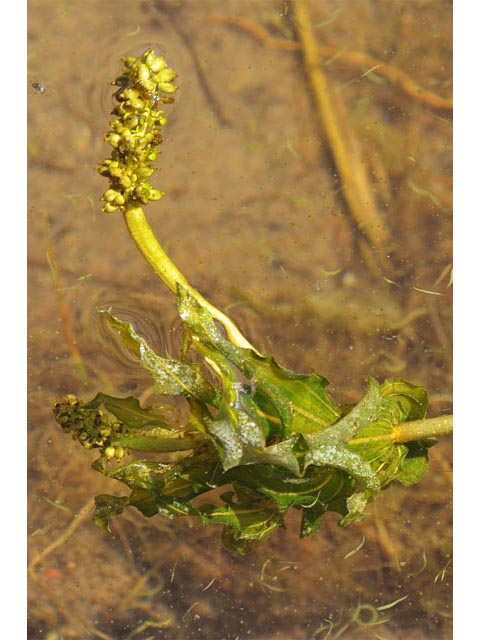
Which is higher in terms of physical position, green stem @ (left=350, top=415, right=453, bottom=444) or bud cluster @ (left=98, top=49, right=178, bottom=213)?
bud cluster @ (left=98, top=49, right=178, bottom=213)

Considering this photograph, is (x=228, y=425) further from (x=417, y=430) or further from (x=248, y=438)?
(x=417, y=430)

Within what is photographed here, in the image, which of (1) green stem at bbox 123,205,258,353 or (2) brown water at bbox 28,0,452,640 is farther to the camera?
(2) brown water at bbox 28,0,452,640

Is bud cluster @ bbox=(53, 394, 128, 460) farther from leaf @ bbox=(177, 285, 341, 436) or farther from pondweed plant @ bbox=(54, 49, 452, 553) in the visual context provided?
leaf @ bbox=(177, 285, 341, 436)

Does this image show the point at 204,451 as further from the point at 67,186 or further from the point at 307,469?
the point at 67,186

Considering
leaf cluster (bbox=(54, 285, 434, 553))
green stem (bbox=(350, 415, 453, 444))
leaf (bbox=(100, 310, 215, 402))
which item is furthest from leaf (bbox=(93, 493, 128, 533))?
green stem (bbox=(350, 415, 453, 444))

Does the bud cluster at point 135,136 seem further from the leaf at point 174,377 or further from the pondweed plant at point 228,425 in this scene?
the leaf at point 174,377

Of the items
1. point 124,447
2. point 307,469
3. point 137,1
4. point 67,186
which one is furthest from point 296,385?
point 137,1

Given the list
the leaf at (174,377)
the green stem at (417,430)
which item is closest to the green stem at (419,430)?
the green stem at (417,430)
